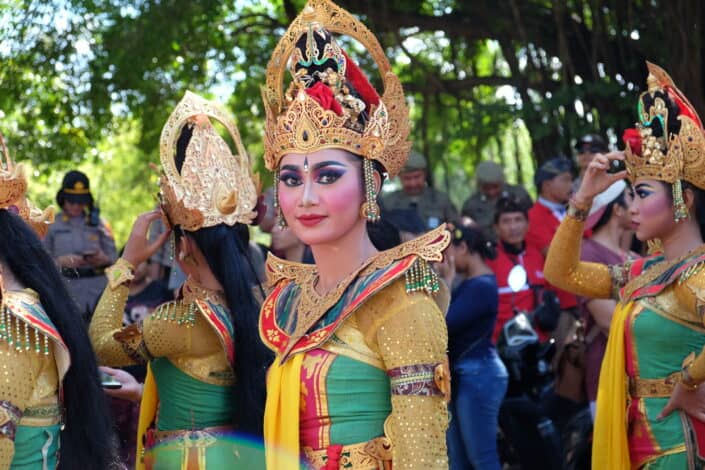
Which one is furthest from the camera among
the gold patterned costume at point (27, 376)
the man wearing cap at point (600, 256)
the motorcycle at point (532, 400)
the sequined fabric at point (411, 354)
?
the motorcycle at point (532, 400)

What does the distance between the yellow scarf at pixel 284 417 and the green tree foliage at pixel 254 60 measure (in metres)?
5.77

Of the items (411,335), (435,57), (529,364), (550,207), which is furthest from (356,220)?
(435,57)

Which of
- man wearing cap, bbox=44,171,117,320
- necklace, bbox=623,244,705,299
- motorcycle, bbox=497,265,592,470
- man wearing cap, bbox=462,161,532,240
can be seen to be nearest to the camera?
necklace, bbox=623,244,705,299

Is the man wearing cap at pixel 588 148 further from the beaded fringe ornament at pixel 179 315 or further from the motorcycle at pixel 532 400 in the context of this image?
the beaded fringe ornament at pixel 179 315

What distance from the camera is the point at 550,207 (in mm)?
8516

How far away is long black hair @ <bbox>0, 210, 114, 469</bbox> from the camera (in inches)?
150

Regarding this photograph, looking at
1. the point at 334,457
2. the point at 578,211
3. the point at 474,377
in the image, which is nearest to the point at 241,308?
the point at 334,457

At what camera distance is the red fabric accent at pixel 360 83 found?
3.96 meters

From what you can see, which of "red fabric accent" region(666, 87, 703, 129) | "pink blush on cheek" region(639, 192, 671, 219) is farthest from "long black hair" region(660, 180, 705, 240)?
"red fabric accent" region(666, 87, 703, 129)

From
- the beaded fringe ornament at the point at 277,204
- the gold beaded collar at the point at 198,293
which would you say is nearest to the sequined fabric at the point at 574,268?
the gold beaded collar at the point at 198,293

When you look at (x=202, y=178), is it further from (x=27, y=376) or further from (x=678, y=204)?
(x=678, y=204)

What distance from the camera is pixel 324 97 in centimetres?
382

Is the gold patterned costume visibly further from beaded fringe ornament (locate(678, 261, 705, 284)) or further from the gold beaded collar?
beaded fringe ornament (locate(678, 261, 705, 284))

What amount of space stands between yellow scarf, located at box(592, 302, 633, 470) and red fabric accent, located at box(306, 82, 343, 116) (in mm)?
1823
